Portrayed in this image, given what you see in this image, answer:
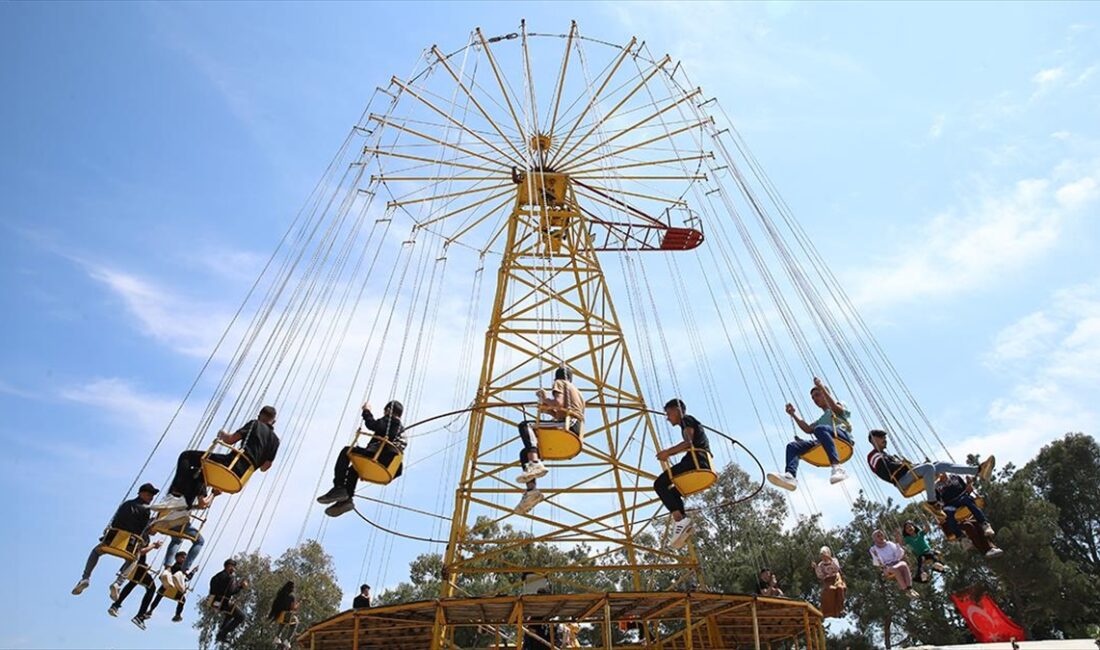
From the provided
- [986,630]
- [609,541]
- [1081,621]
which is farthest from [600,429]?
[1081,621]

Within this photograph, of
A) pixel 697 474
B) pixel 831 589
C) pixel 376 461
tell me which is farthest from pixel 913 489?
pixel 376 461

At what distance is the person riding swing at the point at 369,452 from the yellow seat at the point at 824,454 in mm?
6607

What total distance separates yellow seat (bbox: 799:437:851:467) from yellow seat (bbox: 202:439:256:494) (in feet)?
28.3

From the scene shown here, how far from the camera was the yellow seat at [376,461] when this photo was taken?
1252cm

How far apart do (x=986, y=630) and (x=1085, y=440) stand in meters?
26.8

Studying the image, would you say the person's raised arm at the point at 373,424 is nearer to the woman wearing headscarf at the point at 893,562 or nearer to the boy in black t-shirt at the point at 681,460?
the boy in black t-shirt at the point at 681,460

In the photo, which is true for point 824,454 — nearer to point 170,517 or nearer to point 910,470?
point 910,470

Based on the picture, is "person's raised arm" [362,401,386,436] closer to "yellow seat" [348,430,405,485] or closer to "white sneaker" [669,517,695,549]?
"yellow seat" [348,430,405,485]

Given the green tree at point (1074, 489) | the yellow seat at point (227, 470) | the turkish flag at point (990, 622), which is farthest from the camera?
the green tree at point (1074, 489)

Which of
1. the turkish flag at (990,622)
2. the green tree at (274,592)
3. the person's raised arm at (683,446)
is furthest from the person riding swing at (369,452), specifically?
the green tree at (274,592)

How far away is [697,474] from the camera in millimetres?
12086

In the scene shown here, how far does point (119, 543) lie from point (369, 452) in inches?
147

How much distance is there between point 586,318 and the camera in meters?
17.6

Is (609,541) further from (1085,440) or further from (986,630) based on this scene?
(1085,440)
